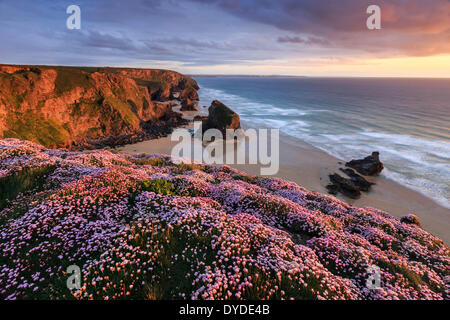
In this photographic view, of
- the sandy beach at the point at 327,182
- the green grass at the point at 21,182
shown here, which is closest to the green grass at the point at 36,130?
the sandy beach at the point at 327,182

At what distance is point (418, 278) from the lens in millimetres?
5836

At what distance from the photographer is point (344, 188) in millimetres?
29672

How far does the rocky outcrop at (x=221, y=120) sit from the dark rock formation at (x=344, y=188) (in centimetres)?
3056

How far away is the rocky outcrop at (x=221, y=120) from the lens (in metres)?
55.5

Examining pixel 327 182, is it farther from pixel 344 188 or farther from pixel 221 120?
pixel 221 120

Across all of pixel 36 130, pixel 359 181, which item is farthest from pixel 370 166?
pixel 36 130

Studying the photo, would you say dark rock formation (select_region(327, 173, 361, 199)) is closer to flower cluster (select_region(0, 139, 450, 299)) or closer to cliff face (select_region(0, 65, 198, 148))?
flower cluster (select_region(0, 139, 450, 299))

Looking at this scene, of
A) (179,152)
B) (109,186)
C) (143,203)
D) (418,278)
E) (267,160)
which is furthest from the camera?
(179,152)

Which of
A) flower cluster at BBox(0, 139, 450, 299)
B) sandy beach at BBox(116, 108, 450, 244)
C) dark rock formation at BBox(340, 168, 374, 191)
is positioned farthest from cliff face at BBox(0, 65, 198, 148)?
dark rock formation at BBox(340, 168, 374, 191)

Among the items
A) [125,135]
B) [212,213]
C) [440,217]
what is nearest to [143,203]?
[212,213]

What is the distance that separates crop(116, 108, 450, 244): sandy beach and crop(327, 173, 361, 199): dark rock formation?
2.62 feet

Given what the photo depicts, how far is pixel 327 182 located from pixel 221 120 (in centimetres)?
3193
